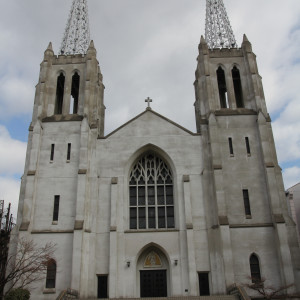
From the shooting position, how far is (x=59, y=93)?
31281 mm

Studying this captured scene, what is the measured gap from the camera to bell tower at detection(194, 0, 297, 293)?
73.8 ft

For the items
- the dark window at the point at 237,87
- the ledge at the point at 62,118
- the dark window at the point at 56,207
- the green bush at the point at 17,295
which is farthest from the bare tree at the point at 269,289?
the ledge at the point at 62,118

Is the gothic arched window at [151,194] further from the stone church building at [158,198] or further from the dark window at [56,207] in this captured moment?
the dark window at [56,207]

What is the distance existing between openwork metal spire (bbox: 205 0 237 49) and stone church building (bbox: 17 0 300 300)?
17.9ft

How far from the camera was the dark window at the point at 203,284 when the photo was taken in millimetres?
22516

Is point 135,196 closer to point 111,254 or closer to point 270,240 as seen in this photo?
point 111,254

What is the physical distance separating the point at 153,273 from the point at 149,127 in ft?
34.3

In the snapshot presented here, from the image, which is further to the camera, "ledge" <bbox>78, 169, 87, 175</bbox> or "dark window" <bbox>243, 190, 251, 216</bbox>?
"ledge" <bbox>78, 169, 87, 175</bbox>

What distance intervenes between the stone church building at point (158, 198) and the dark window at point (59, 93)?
111 centimetres

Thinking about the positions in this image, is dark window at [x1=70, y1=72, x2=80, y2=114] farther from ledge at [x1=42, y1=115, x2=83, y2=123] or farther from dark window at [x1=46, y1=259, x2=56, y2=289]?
dark window at [x1=46, y1=259, x2=56, y2=289]

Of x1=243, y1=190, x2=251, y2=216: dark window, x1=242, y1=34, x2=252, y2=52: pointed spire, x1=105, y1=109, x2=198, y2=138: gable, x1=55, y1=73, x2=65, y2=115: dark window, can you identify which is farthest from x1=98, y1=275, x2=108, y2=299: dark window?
x1=242, y1=34, x2=252, y2=52: pointed spire

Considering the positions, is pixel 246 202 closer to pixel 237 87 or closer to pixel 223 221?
pixel 223 221

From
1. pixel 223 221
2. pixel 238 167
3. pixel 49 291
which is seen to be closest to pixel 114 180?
pixel 223 221

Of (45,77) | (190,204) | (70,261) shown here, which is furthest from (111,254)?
(45,77)
